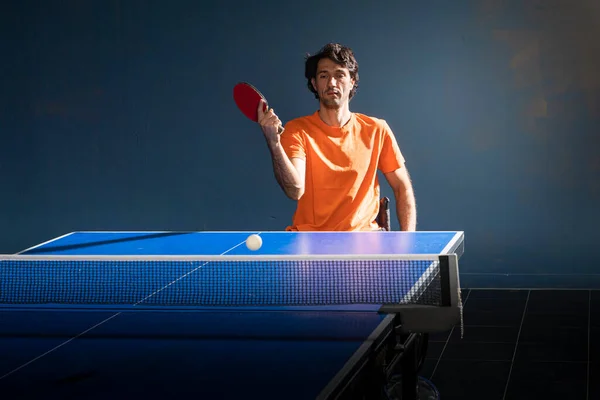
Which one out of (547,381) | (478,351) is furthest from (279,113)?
(547,381)

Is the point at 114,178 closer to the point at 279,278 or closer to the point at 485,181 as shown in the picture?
the point at 485,181

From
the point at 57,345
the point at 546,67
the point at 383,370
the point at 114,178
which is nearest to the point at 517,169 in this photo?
the point at 546,67

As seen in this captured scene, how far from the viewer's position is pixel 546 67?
6461 mm

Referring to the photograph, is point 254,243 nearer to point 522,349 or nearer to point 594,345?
point 522,349

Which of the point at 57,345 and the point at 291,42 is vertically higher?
the point at 291,42

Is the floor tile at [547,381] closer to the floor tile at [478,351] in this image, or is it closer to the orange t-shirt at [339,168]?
the floor tile at [478,351]

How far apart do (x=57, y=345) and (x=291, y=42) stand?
15.8 ft

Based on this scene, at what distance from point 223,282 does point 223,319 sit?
0.59 meters

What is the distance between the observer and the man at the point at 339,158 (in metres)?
4.88

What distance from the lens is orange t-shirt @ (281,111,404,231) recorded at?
4.88 m

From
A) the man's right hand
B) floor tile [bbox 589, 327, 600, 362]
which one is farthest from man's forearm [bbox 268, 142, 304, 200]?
floor tile [bbox 589, 327, 600, 362]

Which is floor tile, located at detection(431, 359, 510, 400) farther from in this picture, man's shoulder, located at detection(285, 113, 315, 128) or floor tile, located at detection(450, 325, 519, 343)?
man's shoulder, located at detection(285, 113, 315, 128)

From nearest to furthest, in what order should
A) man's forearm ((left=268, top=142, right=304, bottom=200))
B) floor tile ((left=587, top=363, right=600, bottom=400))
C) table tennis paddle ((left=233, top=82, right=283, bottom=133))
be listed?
1. table tennis paddle ((left=233, top=82, right=283, bottom=133))
2. floor tile ((left=587, top=363, right=600, bottom=400))
3. man's forearm ((left=268, top=142, right=304, bottom=200))

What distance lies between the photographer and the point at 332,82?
4.87m
